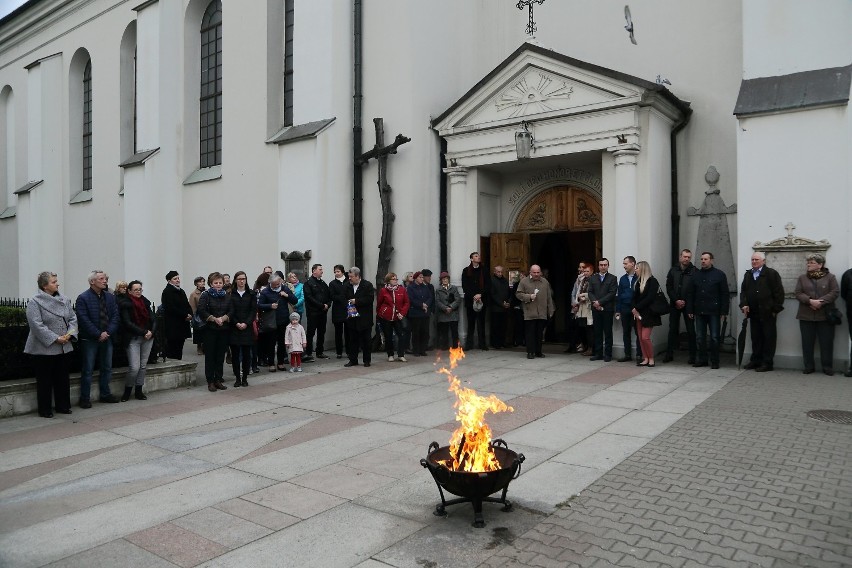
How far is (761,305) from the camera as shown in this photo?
10.0 meters

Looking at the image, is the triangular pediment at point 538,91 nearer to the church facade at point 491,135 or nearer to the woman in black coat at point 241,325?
the church facade at point 491,135

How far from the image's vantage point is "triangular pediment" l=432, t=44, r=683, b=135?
1170 cm

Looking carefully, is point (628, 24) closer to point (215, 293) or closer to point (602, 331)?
point (602, 331)

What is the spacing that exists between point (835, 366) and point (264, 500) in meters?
9.14

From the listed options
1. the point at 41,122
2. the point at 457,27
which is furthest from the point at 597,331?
the point at 41,122

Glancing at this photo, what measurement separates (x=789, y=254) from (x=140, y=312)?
995 centimetres

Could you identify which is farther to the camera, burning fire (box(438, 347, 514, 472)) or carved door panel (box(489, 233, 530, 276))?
carved door panel (box(489, 233, 530, 276))

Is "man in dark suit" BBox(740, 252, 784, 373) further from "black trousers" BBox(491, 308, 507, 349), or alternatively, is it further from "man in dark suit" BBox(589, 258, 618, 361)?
"black trousers" BBox(491, 308, 507, 349)

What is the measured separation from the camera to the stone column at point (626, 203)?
38.4ft

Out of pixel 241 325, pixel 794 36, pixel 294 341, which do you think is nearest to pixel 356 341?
pixel 294 341

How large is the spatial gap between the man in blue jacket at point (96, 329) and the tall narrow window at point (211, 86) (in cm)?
1030

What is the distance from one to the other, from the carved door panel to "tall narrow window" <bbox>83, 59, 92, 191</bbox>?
54.5 feet

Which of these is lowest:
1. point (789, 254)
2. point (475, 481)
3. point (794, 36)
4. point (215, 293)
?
point (475, 481)

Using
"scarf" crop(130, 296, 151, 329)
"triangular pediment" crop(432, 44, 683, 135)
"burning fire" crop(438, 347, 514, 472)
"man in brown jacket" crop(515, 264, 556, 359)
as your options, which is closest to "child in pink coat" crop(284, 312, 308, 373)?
"scarf" crop(130, 296, 151, 329)
